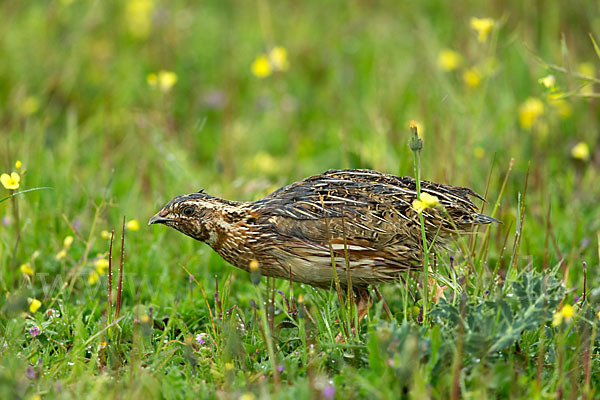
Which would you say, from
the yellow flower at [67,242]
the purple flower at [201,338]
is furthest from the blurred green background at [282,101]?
the purple flower at [201,338]

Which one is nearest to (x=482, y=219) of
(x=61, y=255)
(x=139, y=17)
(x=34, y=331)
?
(x=34, y=331)

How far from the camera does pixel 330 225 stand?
4375 millimetres

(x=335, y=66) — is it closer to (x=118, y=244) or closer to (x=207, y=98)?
(x=207, y=98)

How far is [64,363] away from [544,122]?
5.03 meters

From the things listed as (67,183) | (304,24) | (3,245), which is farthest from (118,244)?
(304,24)

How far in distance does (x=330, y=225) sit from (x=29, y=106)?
429 cm

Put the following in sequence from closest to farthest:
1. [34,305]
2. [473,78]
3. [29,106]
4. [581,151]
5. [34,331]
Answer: [34,331] < [34,305] < [581,151] < [473,78] < [29,106]

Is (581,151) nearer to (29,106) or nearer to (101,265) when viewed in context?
(101,265)

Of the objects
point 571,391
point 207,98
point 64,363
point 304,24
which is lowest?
point 571,391

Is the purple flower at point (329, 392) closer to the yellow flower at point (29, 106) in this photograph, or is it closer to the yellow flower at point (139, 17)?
the yellow flower at point (29, 106)

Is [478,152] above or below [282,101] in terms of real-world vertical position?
below

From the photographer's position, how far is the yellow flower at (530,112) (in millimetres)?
7221

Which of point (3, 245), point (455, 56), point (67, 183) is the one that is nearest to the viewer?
point (3, 245)

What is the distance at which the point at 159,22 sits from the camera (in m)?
9.38
